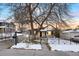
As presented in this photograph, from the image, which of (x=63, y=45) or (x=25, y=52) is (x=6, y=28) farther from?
(x=63, y=45)

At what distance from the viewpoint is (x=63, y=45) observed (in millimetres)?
3930

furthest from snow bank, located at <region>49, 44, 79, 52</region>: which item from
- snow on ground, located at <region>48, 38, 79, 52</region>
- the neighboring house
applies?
the neighboring house

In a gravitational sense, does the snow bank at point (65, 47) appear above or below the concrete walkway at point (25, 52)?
above

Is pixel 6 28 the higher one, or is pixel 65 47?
pixel 6 28

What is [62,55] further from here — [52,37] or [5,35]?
[5,35]

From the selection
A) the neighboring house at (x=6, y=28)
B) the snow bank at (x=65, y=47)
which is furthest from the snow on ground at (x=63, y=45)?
the neighboring house at (x=6, y=28)

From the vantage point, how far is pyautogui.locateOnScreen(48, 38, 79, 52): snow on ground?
388 centimetres

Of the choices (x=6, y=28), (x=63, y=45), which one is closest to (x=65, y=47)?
(x=63, y=45)

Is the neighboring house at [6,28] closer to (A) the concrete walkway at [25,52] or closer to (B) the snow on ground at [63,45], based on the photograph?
(A) the concrete walkway at [25,52]

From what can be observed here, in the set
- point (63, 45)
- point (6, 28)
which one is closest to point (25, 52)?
point (6, 28)

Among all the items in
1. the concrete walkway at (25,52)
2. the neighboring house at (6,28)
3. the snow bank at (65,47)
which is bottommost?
the concrete walkway at (25,52)

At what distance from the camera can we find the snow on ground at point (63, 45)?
388cm

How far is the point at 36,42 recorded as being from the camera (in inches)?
156

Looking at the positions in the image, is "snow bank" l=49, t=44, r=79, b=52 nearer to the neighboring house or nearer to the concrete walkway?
the concrete walkway
